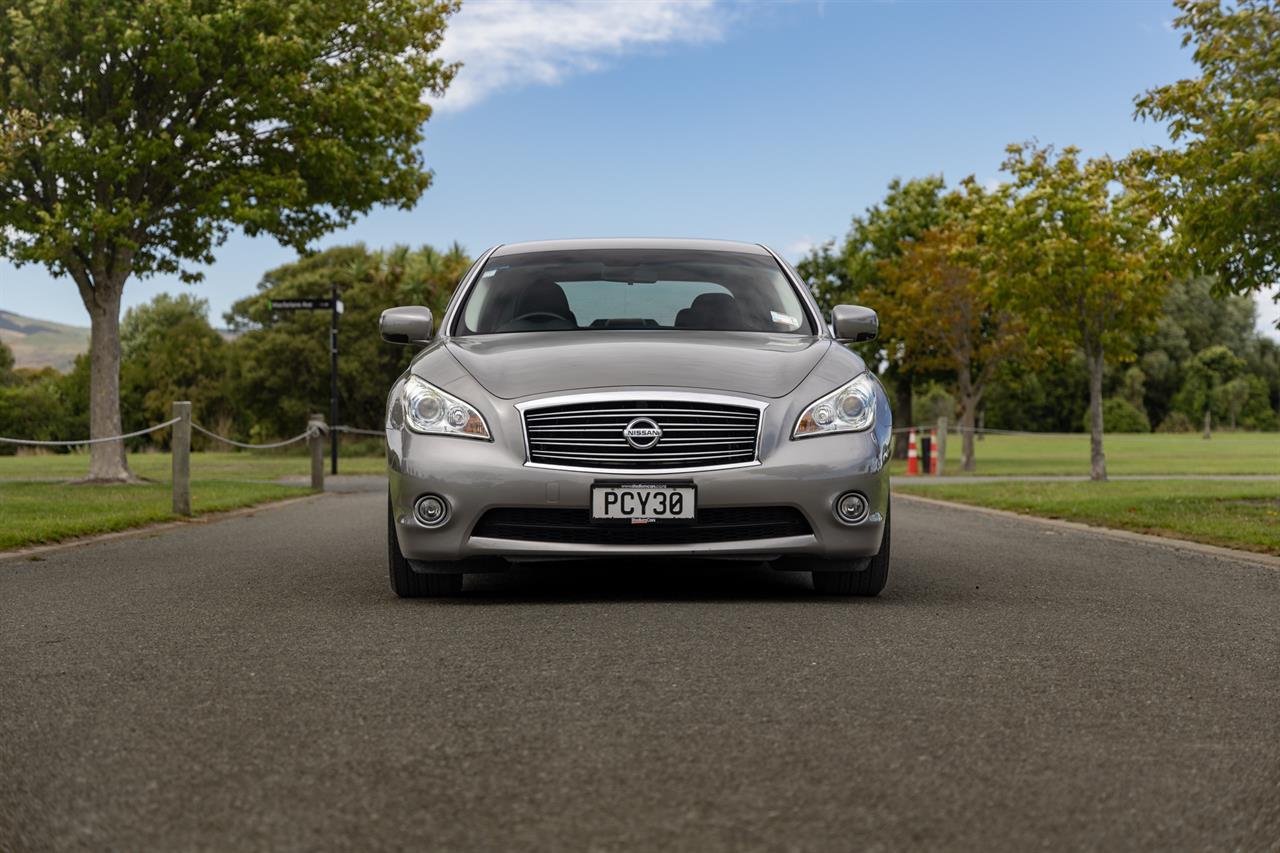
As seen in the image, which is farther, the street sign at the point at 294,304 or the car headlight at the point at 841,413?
the street sign at the point at 294,304

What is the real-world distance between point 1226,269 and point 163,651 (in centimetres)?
1216

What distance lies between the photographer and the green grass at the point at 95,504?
11.3 metres

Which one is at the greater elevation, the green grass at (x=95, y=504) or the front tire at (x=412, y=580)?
the front tire at (x=412, y=580)

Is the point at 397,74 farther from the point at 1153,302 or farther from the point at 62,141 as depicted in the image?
the point at 1153,302

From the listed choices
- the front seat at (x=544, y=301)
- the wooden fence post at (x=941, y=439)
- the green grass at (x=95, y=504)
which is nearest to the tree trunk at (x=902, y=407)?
the wooden fence post at (x=941, y=439)

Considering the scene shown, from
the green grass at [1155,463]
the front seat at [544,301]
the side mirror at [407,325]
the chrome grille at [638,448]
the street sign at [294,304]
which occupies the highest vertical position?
the street sign at [294,304]

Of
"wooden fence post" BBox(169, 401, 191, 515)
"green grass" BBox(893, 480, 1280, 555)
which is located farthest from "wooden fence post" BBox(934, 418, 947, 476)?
"wooden fence post" BBox(169, 401, 191, 515)

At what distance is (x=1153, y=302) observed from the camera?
2816cm

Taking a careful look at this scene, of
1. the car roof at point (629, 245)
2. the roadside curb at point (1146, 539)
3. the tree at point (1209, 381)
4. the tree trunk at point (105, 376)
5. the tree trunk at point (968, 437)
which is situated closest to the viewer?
the car roof at point (629, 245)

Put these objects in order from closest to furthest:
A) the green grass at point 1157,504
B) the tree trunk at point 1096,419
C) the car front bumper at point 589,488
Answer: the car front bumper at point 589,488, the green grass at point 1157,504, the tree trunk at point 1096,419

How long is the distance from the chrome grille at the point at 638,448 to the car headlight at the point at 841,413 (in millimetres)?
249

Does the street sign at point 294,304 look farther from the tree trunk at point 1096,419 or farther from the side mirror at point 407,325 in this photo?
the side mirror at point 407,325

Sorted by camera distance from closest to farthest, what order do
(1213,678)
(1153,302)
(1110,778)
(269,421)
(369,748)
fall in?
(1110,778)
(369,748)
(1213,678)
(1153,302)
(269,421)

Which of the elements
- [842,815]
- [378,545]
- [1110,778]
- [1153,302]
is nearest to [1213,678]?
[1110,778]
